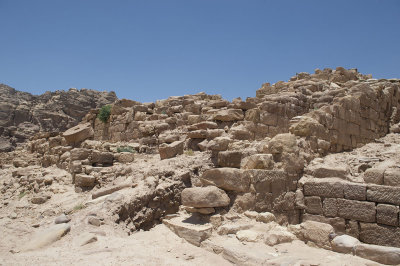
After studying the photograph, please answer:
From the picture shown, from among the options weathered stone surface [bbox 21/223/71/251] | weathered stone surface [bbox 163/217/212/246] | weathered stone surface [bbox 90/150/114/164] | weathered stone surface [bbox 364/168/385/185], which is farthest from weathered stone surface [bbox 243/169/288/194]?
weathered stone surface [bbox 90/150/114/164]

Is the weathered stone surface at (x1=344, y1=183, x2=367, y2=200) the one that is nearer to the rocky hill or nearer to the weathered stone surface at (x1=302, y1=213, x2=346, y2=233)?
the weathered stone surface at (x1=302, y1=213, x2=346, y2=233)

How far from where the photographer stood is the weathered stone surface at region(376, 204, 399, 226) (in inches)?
196

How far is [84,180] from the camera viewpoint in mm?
7527

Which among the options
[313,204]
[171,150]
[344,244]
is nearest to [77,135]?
[171,150]

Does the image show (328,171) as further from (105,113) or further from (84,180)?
(105,113)

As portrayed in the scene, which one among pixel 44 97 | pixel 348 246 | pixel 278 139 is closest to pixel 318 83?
pixel 278 139

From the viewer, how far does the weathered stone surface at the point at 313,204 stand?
5.80 m

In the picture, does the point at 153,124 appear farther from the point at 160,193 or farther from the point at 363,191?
the point at 363,191

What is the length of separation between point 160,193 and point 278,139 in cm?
269

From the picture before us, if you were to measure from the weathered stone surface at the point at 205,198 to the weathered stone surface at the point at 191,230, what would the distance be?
1.03 feet

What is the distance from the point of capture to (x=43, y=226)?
17.7 ft

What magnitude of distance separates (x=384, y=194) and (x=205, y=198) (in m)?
3.04

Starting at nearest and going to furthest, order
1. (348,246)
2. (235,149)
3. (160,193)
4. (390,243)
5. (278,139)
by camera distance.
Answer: (348,246) < (390,243) < (160,193) < (278,139) < (235,149)

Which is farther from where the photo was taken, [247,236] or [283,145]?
[283,145]
